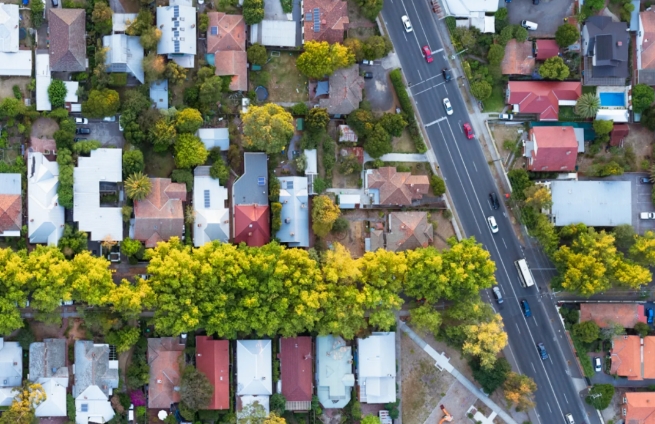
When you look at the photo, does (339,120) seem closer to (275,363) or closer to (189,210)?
(189,210)

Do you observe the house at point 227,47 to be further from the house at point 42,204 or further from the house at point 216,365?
the house at point 216,365

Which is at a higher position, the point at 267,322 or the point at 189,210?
the point at 189,210

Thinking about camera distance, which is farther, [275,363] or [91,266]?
[275,363]

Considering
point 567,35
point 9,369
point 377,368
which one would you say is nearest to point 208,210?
point 377,368

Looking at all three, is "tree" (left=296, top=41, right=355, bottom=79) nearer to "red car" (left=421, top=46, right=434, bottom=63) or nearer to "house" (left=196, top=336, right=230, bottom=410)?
"red car" (left=421, top=46, right=434, bottom=63)

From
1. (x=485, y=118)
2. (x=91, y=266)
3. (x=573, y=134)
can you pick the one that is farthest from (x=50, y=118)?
(x=573, y=134)

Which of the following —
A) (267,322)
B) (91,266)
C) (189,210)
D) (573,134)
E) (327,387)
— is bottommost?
(327,387)
